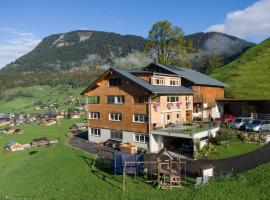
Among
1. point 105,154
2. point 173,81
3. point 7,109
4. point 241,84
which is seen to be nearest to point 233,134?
point 173,81

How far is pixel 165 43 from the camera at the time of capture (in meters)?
71.1

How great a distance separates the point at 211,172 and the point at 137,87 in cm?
1757

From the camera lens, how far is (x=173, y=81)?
4709cm

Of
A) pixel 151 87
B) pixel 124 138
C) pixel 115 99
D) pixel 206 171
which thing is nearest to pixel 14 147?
pixel 115 99

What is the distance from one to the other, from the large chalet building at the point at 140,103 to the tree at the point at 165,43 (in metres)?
20.4

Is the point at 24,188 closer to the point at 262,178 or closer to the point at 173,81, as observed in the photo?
the point at 262,178

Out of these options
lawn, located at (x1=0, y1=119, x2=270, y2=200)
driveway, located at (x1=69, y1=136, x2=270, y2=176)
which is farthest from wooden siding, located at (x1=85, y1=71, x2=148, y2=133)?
lawn, located at (x1=0, y1=119, x2=270, y2=200)

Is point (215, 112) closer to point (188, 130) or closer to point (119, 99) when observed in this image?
point (188, 130)

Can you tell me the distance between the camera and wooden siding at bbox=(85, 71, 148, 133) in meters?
40.9

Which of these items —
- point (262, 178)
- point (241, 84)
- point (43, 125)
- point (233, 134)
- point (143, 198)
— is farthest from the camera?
point (43, 125)

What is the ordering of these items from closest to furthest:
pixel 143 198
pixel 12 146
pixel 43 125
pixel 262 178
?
pixel 143 198, pixel 262 178, pixel 12 146, pixel 43 125

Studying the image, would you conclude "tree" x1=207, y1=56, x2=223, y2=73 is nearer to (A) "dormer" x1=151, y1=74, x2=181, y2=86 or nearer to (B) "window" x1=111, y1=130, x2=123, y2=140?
(A) "dormer" x1=151, y1=74, x2=181, y2=86

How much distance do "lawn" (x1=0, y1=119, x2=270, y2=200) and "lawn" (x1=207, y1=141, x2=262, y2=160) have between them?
7008 millimetres

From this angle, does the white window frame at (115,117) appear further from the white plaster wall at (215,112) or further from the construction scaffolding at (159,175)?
the white plaster wall at (215,112)
